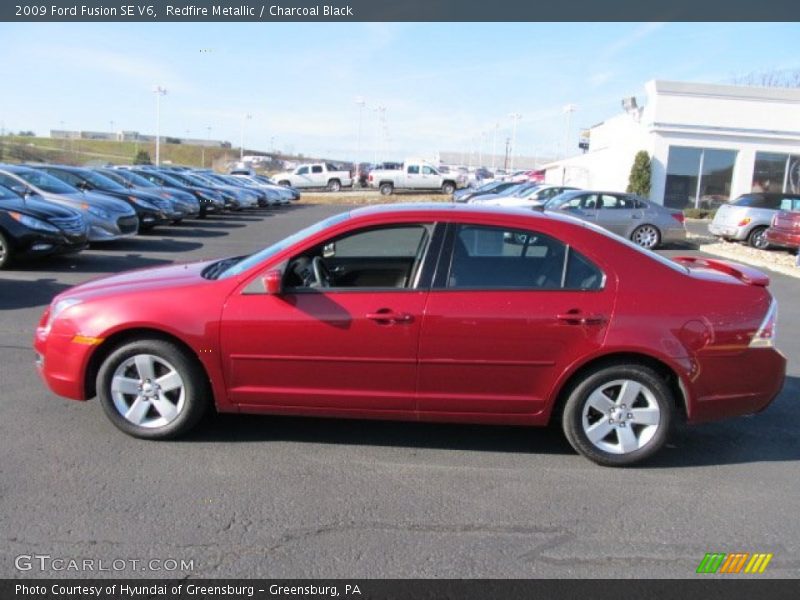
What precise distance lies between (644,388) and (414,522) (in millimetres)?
1641

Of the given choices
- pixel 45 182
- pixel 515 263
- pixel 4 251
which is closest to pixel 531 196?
pixel 45 182

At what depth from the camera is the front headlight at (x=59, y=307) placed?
14.3 ft

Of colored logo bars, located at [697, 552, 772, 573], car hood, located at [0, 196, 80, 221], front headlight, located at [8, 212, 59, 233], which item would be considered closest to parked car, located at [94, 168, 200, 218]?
car hood, located at [0, 196, 80, 221]

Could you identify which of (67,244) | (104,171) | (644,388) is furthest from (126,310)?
(104,171)

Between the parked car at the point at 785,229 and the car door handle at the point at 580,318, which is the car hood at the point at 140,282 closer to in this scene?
the car door handle at the point at 580,318

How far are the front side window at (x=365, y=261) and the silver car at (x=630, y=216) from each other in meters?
12.4

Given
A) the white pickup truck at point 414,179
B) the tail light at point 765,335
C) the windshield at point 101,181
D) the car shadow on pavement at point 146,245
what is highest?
the white pickup truck at point 414,179

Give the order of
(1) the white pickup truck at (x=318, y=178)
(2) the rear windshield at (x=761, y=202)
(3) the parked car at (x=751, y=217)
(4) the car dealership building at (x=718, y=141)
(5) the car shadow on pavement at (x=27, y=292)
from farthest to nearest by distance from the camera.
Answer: (1) the white pickup truck at (x=318, y=178) < (4) the car dealership building at (x=718, y=141) < (2) the rear windshield at (x=761, y=202) < (3) the parked car at (x=751, y=217) < (5) the car shadow on pavement at (x=27, y=292)

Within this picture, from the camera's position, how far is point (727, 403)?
419cm

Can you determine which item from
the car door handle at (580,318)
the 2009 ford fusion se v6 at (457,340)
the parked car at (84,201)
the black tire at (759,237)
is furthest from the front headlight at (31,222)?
the black tire at (759,237)

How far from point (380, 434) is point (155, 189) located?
1617 centimetres

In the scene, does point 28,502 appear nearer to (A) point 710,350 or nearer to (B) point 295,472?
(B) point 295,472

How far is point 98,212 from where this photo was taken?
1320 centimetres
